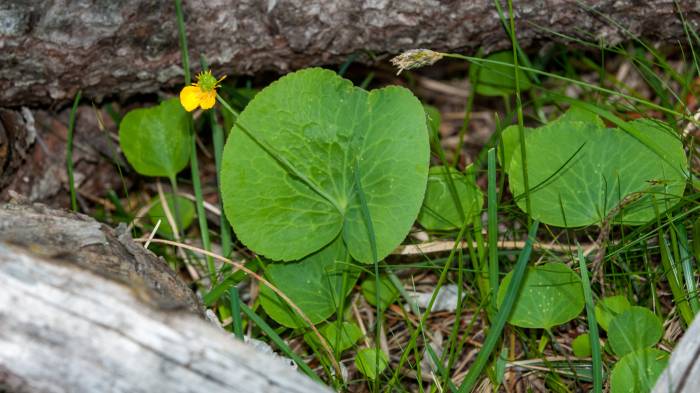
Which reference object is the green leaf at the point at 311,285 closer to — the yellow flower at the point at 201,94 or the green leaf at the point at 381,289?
the green leaf at the point at 381,289

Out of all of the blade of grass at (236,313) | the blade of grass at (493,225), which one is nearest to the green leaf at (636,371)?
the blade of grass at (493,225)

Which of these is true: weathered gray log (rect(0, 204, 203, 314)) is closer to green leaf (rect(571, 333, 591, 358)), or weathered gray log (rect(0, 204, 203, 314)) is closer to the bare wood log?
the bare wood log

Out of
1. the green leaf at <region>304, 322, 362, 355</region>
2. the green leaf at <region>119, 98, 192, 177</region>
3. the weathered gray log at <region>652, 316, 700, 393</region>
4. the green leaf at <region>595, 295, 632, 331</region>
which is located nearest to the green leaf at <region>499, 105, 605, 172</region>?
the green leaf at <region>595, 295, 632, 331</region>

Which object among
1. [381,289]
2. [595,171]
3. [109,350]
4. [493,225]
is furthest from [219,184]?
[595,171]

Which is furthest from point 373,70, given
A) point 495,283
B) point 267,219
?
point 495,283

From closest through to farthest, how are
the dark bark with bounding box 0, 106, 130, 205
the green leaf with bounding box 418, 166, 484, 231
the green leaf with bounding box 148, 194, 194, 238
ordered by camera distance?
the green leaf with bounding box 418, 166, 484, 231 → the dark bark with bounding box 0, 106, 130, 205 → the green leaf with bounding box 148, 194, 194, 238

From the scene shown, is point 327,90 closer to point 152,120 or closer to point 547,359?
point 152,120

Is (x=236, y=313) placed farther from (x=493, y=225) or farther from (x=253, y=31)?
(x=253, y=31)
